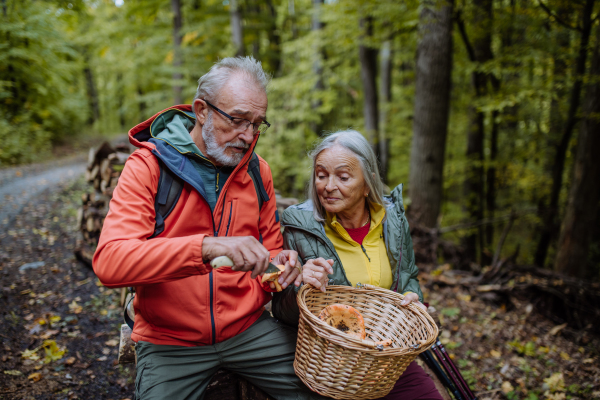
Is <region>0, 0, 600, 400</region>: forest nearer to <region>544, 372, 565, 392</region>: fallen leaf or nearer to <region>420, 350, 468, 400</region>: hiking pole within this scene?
<region>544, 372, 565, 392</region>: fallen leaf

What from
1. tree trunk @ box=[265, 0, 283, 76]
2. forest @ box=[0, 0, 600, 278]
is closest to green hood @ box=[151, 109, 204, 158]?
forest @ box=[0, 0, 600, 278]

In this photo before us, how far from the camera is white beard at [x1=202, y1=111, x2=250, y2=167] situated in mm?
2016

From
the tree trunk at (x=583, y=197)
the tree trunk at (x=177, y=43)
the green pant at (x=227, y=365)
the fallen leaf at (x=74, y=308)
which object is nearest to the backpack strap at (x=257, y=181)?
the green pant at (x=227, y=365)

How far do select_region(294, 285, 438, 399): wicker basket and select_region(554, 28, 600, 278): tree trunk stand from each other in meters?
5.49

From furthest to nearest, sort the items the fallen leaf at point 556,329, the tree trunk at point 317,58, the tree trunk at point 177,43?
the tree trunk at point 177,43 → the tree trunk at point 317,58 → the fallen leaf at point 556,329

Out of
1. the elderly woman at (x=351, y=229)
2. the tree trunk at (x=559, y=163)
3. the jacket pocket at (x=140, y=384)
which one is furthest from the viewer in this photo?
the tree trunk at (x=559, y=163)

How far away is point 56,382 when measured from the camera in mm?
2482

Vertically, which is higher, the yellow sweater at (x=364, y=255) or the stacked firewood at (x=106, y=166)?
the stacked firewood at (x=106, y=166)

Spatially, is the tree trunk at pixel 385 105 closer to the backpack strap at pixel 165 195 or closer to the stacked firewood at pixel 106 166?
the stacked firewood at pixel 106 166

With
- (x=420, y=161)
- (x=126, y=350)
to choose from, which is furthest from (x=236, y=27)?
(x=126, y=350)

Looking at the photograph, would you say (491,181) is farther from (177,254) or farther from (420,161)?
(177,254)

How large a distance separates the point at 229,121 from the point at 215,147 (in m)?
0.18

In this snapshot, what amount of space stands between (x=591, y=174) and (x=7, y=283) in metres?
8.30

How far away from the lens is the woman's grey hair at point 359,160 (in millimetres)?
2318
